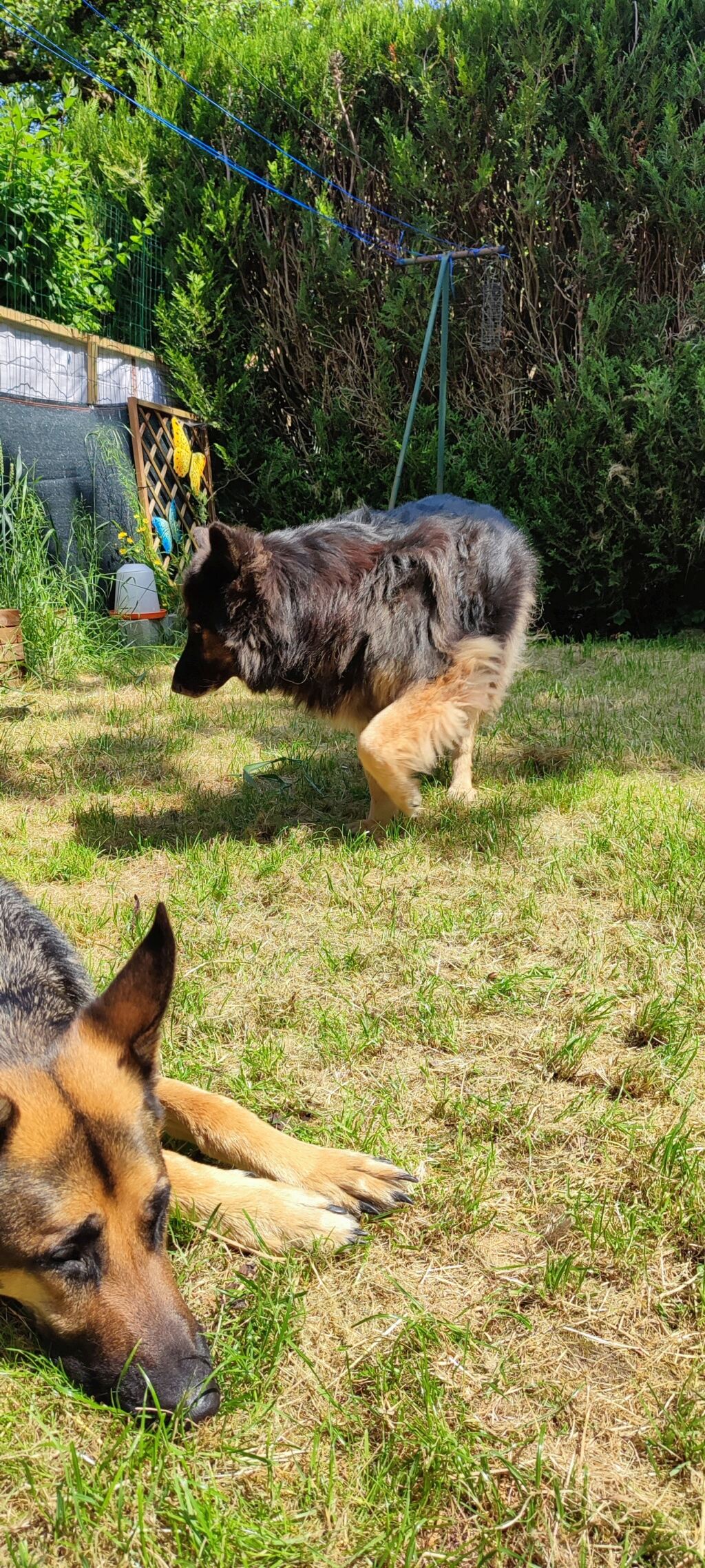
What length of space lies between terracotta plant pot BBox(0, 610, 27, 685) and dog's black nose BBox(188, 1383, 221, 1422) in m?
5.93

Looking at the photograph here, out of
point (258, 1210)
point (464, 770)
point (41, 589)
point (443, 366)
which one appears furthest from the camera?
point (443, 366)

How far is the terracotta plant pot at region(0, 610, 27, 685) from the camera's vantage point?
6.89 m

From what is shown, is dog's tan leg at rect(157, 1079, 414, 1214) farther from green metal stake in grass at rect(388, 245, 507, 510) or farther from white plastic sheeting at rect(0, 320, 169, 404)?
white plastic sheeting at rect(0, 320, 169, 404)

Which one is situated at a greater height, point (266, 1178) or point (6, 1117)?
point (6, 1117)

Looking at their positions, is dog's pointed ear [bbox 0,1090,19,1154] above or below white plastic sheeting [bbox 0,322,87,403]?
below

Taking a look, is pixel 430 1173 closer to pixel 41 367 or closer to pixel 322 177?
pixel 41 367

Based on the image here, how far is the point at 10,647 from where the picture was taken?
22.7ft

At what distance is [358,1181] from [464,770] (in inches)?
118

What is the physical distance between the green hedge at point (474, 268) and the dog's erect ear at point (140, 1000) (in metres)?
7.80

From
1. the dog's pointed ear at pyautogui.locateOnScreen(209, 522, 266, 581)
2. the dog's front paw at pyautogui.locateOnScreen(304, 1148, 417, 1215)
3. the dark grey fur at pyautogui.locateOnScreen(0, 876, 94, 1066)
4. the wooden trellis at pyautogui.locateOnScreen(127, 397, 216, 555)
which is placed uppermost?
the wooden trellis at pyautogui.locateOnScreen(127, 397, 216, 555)

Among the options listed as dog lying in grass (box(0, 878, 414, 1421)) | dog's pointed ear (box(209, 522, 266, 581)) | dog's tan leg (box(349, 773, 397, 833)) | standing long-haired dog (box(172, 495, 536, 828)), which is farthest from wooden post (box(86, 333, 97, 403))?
dog lying in grass (box(0, 878, 414, 1421))

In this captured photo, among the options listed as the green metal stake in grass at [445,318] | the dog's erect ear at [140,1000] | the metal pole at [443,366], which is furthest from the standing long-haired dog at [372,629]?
the metal pole at [443,366]

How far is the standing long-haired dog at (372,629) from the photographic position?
444 centimetres

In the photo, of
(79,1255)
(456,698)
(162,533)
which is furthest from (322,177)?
(79,1255)
